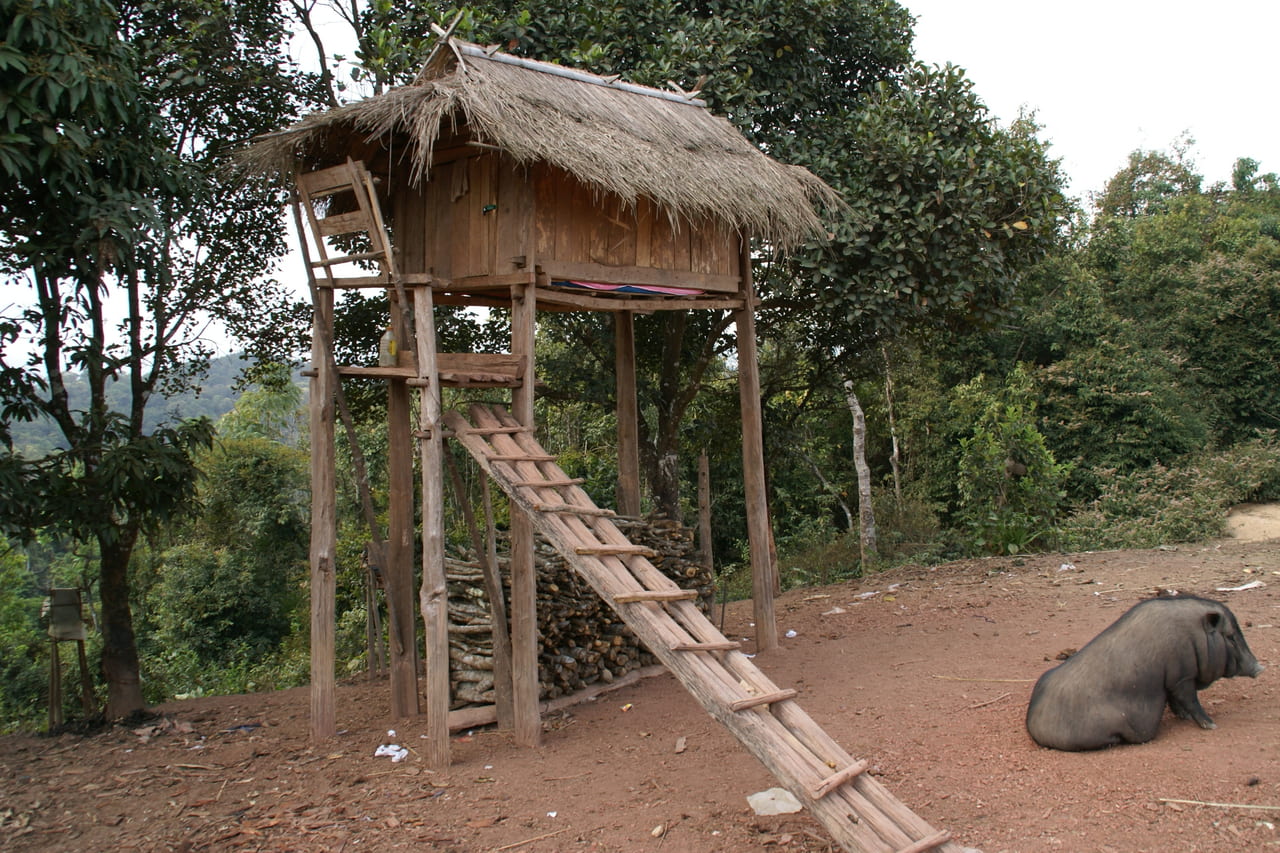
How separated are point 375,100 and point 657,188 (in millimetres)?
2008

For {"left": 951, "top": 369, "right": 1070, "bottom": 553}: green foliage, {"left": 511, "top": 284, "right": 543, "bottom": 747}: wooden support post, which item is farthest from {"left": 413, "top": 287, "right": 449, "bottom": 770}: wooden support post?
{"left": 951, "top": 369, "right": 1070, "bottom": 553}: green foliage

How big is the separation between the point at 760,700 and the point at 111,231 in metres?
5.21

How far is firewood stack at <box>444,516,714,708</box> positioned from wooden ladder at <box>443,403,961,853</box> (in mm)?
1365

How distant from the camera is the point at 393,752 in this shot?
19.8 feet

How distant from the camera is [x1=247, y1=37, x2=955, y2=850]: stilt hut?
566 cm

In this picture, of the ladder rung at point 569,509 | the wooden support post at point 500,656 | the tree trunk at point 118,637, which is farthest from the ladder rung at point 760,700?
the tree trunk at point 118,637

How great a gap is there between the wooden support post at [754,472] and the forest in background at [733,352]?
102cm

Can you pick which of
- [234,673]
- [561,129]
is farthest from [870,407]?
[561,129]

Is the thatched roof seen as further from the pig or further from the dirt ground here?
the pig

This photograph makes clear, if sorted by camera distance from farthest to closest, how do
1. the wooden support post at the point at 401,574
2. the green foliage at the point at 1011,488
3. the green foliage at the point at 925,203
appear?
the green foliage at the point at 1011,488, the green foliage at the point at 925,203, the wooden support post at the point at 401,574

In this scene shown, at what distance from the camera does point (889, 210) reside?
8.57 meters

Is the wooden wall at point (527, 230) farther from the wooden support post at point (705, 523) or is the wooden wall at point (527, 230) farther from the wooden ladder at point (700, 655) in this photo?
the wooden support post at point (705, 523)

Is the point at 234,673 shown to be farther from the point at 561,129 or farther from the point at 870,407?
the point at 870,407

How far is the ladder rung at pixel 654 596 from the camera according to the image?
16.1 ft
